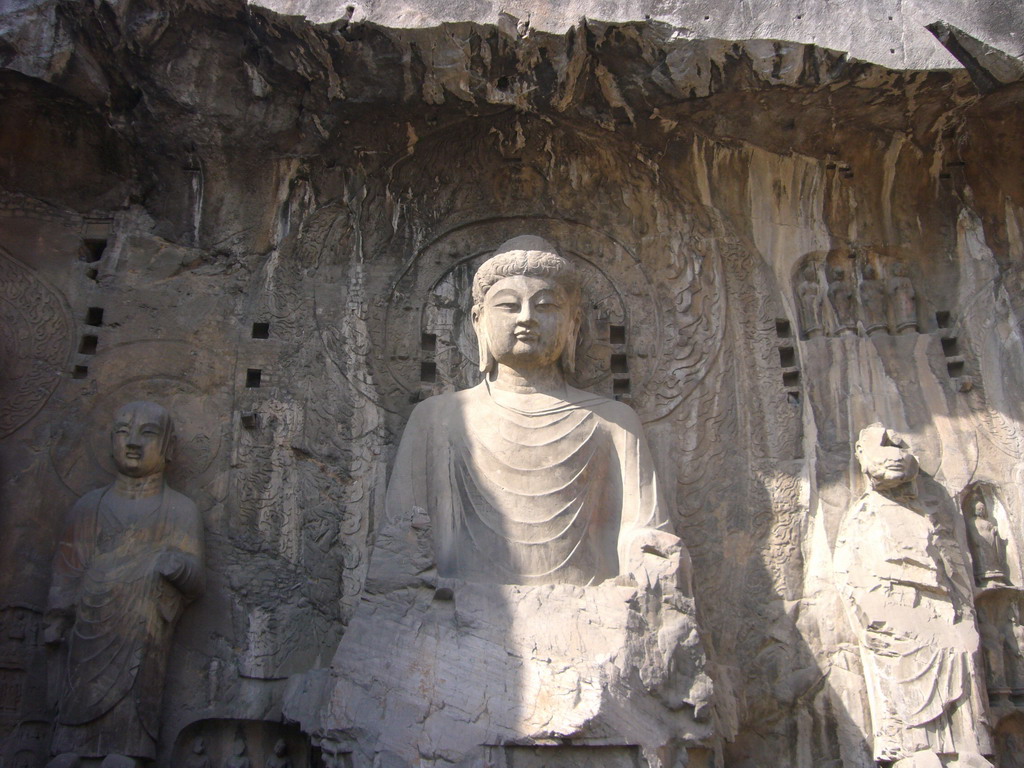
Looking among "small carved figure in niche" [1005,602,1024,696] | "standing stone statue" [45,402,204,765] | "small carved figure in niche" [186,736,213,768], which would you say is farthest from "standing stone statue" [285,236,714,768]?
"small carved figure in niche" [1005,602,1024,696]

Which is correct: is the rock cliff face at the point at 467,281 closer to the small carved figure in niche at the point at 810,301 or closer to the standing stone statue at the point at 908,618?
the small carved figure in niche at the point at 810,301

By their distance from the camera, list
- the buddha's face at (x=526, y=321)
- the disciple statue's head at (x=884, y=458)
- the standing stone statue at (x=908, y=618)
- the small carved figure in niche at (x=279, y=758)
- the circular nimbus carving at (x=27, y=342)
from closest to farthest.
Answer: the standing stone statue at (x=908, y=618)
the small carved figure in niche at (x=279, y=758)
the disciple statue's head at (x=884, y=458)
the buddha's face at (x=526, y=321)
the circular nimbus carving at (x=27, y=342)

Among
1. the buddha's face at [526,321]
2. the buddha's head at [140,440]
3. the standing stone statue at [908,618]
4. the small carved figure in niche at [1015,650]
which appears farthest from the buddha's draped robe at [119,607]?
the small carved figure in niche at [1015,650]

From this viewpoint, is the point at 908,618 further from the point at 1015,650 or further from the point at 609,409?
the point at 609,409

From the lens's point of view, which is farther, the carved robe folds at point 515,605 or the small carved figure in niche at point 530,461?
the small carved figure in niche at point 530,461

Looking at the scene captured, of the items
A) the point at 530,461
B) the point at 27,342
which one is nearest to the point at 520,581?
the point at 530,461

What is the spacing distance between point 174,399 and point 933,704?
4676 millimetres

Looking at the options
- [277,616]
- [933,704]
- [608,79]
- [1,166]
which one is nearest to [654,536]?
[933,704]

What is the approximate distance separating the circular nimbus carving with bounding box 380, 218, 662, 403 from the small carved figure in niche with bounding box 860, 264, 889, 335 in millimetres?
1306

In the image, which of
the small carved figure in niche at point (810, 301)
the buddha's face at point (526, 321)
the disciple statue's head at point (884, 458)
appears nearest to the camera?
the disciple statue's head at point (884, 458)

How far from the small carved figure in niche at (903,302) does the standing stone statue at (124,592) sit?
14.7 ft

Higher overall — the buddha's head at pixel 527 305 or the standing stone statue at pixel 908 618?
the buddha's head at pixel 527 305

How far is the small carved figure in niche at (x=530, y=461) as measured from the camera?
591 cm

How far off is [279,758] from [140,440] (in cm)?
194
